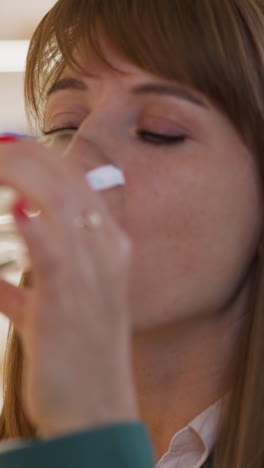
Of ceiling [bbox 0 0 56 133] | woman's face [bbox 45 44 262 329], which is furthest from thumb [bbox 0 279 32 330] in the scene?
ceiling [bbox 0 0 56 133]

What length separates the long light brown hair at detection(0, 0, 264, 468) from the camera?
29.5 inches

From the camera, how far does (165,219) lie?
2.31ft

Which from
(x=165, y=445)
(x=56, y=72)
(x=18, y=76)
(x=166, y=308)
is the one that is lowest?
(x=18, y=76)

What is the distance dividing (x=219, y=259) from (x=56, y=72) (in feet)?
1.08

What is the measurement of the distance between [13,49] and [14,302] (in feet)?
6.32

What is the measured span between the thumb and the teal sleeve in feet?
0.41

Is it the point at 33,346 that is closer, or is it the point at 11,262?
the point at 33,346

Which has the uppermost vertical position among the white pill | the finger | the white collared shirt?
the finger

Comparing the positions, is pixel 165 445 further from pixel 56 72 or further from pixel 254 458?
pixel 56 72

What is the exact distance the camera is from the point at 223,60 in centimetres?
76

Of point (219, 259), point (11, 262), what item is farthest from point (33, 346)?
point (219, 259)

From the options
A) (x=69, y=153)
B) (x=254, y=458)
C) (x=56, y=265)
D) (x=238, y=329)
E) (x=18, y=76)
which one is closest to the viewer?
(x=56, y=265)

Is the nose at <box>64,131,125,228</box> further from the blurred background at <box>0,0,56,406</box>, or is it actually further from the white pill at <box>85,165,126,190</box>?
the blurred background at <box>0,0,56,406</box>

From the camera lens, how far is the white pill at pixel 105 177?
60 cm
